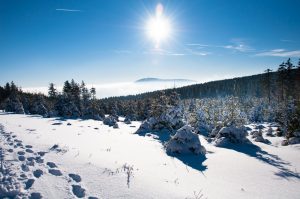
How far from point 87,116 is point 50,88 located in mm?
32765

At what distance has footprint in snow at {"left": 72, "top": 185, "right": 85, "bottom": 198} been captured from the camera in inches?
199

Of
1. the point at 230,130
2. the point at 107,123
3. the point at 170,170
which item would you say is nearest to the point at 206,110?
the point at 107,123

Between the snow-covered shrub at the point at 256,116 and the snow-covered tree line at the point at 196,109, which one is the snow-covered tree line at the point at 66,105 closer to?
the snow-covered tree line at the point at 196,109

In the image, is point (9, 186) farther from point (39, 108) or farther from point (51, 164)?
point (39, 108)

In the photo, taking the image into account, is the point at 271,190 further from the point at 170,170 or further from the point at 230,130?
the point at 230,130

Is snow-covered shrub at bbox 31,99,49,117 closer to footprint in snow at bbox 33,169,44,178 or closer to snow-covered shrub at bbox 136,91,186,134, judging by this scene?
snow-covered shrub at bbox 136,91,186,134

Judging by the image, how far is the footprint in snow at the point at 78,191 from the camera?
5059 millimetres

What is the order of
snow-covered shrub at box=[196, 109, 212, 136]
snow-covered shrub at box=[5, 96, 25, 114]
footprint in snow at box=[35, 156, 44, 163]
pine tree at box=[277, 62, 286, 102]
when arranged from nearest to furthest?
footprint in snow at box=[35, 156, 44, 163] < snow-covered shrub at box=[196, 109, 212, 136] < pine tree at box=[277, 62, 286, 102] < snow-covered shrub at box=[5, 96, 25, 114]

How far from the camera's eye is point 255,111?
64.9 metres

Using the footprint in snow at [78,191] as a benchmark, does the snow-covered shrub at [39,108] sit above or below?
above

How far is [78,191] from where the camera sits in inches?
206

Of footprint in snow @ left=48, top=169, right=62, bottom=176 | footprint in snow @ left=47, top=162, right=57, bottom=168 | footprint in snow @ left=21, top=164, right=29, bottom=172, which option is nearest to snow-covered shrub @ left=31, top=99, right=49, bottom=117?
footprint in snow @ left=47, top=162, right=57, bottom=168

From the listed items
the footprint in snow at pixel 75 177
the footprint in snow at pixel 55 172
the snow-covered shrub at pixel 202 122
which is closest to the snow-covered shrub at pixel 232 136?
the footprint in snow at pixel 75 177

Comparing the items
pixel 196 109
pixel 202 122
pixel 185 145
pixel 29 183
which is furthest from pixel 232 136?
pixel 196 109
